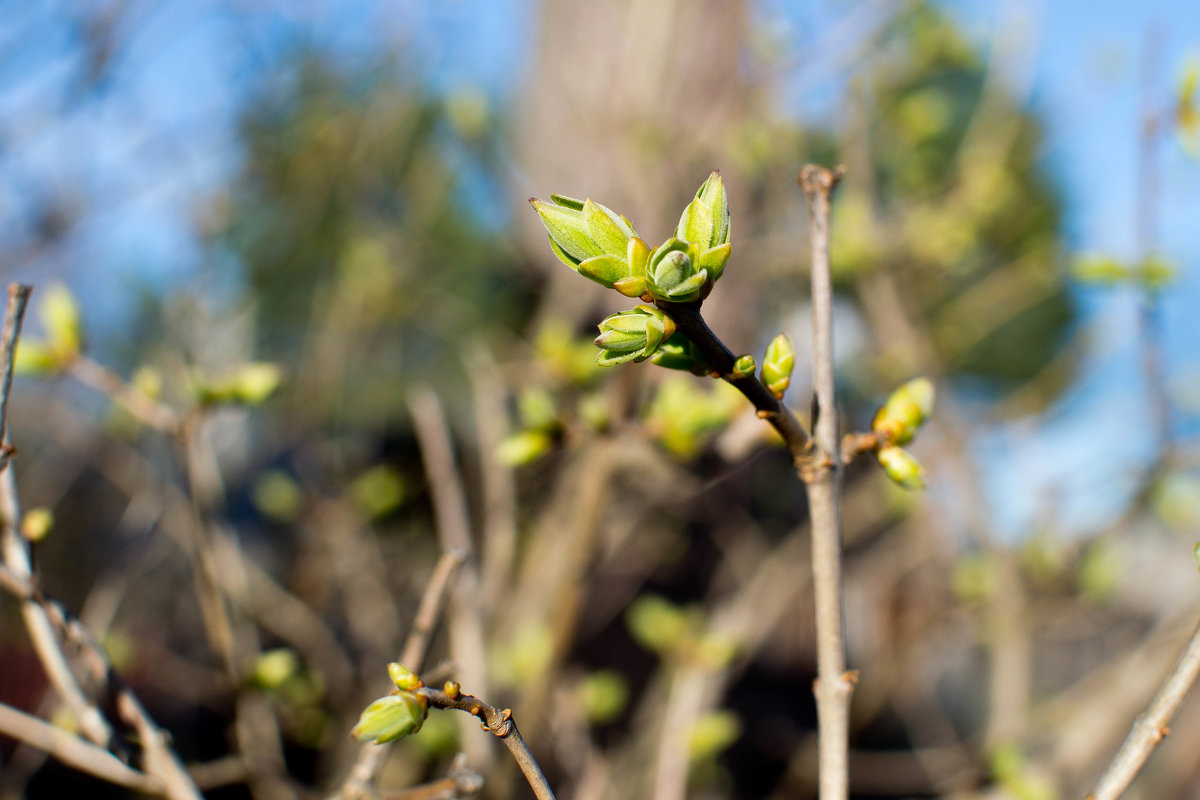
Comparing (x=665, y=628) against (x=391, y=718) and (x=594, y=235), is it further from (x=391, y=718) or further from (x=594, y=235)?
(x=594, y=235)

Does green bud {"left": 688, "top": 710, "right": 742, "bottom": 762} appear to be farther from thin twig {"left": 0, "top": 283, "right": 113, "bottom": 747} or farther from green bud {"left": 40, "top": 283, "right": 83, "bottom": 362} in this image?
green bud {"left": 40, "top": 283, "right": 83, "bottom": 362}

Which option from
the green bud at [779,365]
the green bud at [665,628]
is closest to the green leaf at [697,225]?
the green bud at [779,365]

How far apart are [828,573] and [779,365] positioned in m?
0.13

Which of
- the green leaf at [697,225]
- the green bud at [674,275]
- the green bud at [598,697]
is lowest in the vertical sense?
the green bud at [598,697]

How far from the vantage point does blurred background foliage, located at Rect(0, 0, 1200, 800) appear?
113cm

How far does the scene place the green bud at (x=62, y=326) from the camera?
0.89m

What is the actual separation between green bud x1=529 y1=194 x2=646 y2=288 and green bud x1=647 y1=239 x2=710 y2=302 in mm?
17

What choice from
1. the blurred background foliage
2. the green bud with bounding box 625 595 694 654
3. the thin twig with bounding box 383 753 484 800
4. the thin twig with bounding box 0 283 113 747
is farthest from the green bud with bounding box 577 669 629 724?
the thin twig with bounding box 0 283 113 747

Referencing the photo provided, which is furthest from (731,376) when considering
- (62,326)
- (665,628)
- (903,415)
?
(665,628)

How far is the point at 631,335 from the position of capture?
384 mm

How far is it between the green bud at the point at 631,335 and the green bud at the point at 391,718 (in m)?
0.21

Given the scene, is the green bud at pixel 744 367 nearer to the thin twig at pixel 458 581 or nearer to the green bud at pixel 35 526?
the thin twig at pixel 458 581

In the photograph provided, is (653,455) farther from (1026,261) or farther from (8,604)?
(8,604)

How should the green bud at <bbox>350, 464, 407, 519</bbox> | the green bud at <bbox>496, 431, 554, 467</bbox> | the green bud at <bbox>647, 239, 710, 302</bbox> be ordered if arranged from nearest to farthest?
the green bud at <bbox>647, 239, 710, 302</bbox>, the green bud at <bbox>496, 431, 554, 467</bbox>, the green bud at <bbox>350, 464, 407, 519</bbox>
